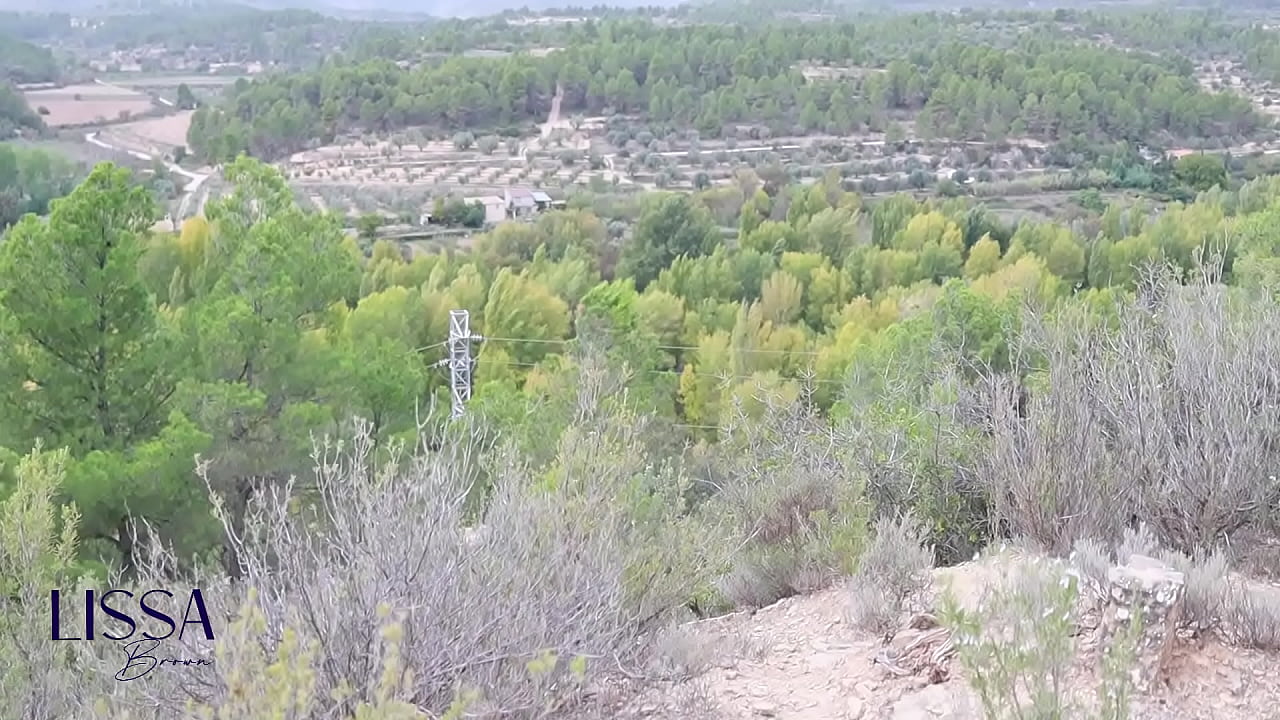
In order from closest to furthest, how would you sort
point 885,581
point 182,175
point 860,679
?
point 860,679 < point 885,581 < point 182,175

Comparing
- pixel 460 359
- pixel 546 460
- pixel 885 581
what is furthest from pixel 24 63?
pixel 885 581

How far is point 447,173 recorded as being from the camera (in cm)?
3881

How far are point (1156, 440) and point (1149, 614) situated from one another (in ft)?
4.75

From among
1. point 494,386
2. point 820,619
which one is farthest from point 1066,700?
point 494,386

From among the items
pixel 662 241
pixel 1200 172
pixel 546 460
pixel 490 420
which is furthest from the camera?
pixel 1200 172

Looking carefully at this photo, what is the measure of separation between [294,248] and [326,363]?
0.87 meters

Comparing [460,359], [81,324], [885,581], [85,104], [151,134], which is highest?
[81,324]

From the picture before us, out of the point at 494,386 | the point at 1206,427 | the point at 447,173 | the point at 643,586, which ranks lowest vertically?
the point at 447,173

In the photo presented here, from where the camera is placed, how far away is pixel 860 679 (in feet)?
13.8

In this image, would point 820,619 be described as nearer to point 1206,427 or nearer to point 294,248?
point 1206,427

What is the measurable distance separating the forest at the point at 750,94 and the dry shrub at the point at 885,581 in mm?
34335

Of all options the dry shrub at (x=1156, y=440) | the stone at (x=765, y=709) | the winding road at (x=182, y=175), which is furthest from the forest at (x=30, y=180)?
the stone at (x=765, y=709)

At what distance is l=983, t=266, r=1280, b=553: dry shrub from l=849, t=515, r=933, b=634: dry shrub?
1.89 ft

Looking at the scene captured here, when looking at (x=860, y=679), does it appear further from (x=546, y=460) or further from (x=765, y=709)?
(x=546, y=460)
